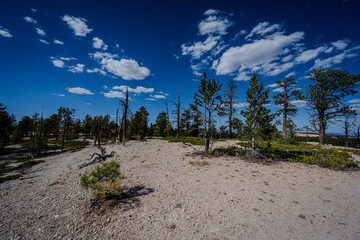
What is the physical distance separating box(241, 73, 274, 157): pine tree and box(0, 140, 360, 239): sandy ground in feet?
13.2

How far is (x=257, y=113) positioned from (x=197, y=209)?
32.9ft

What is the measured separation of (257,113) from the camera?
11.6 m

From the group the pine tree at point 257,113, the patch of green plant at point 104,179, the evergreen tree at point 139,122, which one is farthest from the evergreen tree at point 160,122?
the patch of green plant at point 104,179

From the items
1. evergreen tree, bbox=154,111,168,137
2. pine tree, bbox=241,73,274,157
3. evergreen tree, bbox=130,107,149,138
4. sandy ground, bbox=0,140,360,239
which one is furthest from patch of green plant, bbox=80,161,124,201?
evergreen tree, bbox=154,111,168,137

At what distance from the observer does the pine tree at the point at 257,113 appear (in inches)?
445

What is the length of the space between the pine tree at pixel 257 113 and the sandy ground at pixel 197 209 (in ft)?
13.2

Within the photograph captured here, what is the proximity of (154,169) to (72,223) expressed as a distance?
16.8 feet

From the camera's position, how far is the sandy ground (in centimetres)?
401

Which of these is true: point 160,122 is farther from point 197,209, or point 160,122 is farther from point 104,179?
point 197,209

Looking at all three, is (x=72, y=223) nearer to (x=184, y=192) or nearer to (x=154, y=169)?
(x=184, y=192)

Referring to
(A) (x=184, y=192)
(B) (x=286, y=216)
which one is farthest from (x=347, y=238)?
(A) (x=184, y=192)

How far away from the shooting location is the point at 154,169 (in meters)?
9.19

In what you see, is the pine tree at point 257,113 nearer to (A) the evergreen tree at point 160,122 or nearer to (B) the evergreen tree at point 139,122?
(B) the evergreen tree at point 139,122

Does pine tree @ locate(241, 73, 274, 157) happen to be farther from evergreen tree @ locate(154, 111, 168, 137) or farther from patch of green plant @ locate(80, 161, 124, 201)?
evergreen tree @ locate(154, 111, 168, 137)
